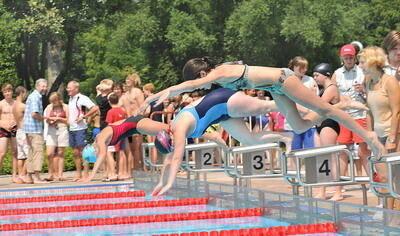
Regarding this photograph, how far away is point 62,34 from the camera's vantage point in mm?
32000

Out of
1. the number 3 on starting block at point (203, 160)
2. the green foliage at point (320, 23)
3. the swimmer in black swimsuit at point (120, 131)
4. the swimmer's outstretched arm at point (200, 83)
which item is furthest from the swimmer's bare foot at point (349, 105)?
the green foliage at point (320, 23)

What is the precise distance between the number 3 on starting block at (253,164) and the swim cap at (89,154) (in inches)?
174

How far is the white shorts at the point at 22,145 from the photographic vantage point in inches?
508

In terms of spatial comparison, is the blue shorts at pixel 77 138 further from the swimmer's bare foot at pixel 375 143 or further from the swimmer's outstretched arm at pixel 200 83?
the swimmer's bare foot at pixel 375 143

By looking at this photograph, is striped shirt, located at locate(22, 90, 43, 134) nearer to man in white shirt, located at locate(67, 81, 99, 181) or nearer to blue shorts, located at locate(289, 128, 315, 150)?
man in white shirt, located at locate(67, 81, 99, 181)

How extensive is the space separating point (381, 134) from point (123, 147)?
6.88 m

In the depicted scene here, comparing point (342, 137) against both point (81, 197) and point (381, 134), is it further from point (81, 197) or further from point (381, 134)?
point (81, 197)

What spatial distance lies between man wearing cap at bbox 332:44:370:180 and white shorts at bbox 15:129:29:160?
6125 mm

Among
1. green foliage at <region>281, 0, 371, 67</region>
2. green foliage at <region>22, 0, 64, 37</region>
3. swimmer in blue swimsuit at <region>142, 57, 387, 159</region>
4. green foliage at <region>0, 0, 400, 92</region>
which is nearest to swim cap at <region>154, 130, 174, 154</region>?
swimmer in blue swimsuit at <region>142, 57, 387, 159</region>

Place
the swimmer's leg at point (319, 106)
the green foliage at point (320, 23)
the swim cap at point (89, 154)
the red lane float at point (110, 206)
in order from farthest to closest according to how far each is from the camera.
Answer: the green foliage at point (320, 23) → the swim cap at point (89, 154) → the red lane float at point (110, 206) → the swimmer's leg at point (319, 106)

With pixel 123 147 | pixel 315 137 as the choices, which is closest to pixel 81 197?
pixel 123 147

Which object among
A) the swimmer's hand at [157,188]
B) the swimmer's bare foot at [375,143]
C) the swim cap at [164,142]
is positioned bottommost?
the swimmer's hand at [157,188]

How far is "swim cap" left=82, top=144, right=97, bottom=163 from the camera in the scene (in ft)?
40.3

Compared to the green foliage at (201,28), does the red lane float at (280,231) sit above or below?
below
